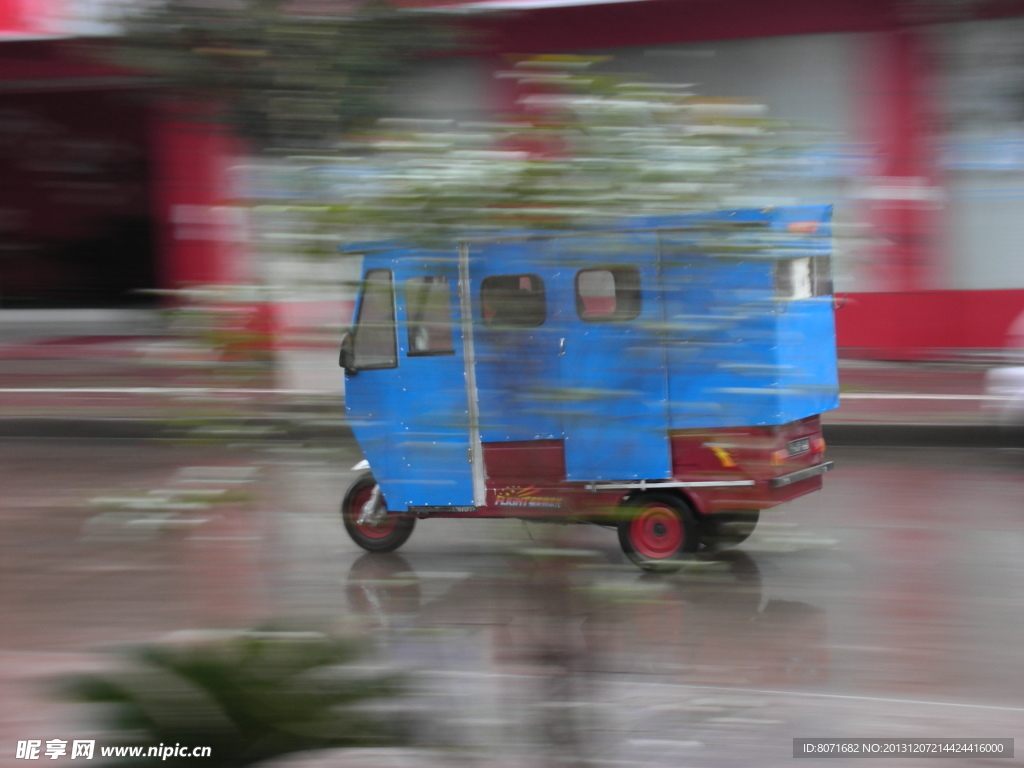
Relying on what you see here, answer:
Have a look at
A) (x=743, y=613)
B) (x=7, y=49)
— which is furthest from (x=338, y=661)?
(x=7, y=49)

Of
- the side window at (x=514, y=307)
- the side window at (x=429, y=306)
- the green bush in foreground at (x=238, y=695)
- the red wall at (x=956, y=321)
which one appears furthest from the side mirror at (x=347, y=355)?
the red wall at (x=956, y=321)

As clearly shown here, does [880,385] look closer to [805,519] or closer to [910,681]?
[910,681]

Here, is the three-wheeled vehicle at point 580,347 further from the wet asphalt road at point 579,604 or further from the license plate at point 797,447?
the license plate at point 797,447

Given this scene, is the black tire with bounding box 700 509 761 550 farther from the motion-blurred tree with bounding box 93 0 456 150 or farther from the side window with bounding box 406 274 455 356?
the motion-blurred tree with bounding box 93 0 456 150

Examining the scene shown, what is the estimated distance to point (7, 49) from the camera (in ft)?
25.0

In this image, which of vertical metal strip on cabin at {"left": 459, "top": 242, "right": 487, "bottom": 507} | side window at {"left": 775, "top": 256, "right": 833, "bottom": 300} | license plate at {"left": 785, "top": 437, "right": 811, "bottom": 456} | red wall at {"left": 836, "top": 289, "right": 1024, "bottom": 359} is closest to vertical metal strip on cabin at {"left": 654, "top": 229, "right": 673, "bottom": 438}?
side window at {"left": 775, "top": 256, "right": 833, "bottom": 300}

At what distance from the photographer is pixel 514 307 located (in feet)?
6.54

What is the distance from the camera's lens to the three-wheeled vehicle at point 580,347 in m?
1.94

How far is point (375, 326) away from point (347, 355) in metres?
0.09

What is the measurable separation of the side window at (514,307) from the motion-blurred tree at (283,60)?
0.38 metres

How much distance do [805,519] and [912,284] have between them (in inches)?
177

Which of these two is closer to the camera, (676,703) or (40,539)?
(676,703)

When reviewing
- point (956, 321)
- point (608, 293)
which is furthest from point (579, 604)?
point (956, 321)

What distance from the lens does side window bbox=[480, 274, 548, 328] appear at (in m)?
1.99
